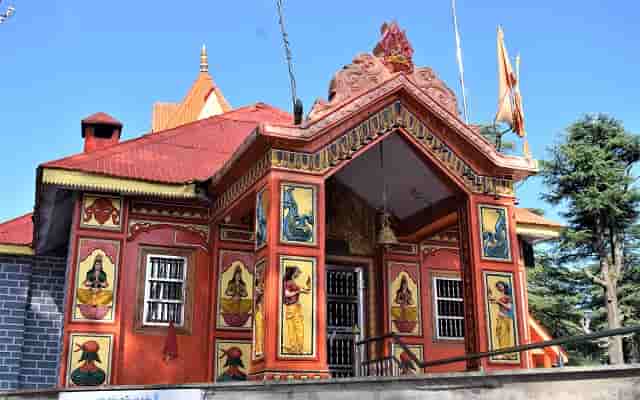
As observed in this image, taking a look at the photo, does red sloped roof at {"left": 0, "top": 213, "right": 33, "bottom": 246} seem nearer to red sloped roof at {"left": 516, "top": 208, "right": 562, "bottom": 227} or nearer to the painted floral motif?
the painted floral motif

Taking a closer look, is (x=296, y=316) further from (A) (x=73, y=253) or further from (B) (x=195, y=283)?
(A) (x=73, y=253)

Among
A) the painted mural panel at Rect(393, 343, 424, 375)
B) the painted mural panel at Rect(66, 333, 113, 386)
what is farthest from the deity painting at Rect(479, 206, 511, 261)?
the painted mural panel at Rect(66, 333, 113, 386)

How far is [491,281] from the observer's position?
11.9 m

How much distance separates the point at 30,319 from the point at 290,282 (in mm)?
8564

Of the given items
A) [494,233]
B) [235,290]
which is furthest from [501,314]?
[235,290]

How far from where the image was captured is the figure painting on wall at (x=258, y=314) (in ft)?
35.1

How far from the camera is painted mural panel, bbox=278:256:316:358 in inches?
411

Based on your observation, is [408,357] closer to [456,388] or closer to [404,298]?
[404,298]

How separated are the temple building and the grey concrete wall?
2562mm

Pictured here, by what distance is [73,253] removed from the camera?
13.0 metres

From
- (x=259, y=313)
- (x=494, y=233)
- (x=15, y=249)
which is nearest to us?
(x=259, y=313)

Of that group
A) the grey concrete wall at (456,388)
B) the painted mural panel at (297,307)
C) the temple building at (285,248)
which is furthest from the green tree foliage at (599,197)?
the grey concrete wall at (456,388)

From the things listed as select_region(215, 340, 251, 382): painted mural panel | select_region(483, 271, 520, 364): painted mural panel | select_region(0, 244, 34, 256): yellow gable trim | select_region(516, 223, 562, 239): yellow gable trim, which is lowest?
select_region(215, 340, 251, 382): painted mural panel

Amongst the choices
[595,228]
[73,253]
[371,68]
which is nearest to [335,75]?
[371,68]
